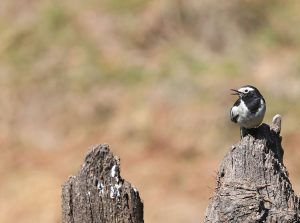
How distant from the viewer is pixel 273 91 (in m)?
25.8

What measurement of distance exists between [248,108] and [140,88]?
17.1 meters

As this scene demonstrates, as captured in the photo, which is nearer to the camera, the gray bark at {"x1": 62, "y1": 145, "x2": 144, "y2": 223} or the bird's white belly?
the gray bark at {"x1": 62, "y1": 145, "x2": 144, "y2": 223}

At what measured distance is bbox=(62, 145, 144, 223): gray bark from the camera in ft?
18.7

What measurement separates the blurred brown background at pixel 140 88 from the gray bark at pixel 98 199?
15.6 m

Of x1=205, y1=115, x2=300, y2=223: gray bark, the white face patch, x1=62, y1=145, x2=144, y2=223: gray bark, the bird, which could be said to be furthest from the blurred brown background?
x1=62, y1=145, x2=144, y2=223: gray bark

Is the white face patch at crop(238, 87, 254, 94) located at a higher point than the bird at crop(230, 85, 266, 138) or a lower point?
higher

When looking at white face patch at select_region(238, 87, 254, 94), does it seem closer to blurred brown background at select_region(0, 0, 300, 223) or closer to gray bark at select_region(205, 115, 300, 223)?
gray bark at select_region(205, 115, 300, 223)

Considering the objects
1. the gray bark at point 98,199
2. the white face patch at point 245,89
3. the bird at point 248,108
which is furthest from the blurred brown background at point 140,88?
the gray bark at point 98,199

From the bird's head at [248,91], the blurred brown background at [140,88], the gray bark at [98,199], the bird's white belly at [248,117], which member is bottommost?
the gray bark at [98,199]

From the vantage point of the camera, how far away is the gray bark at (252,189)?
579 cm

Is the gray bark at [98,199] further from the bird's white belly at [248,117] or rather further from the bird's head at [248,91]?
the bird's head at [248,91]

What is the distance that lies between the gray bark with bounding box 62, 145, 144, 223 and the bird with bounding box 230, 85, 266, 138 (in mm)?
3957

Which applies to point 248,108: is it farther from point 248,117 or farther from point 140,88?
point 140,88

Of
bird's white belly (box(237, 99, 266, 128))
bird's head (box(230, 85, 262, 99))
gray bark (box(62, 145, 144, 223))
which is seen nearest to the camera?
gray bark (box(62, 145, 144, 223))
